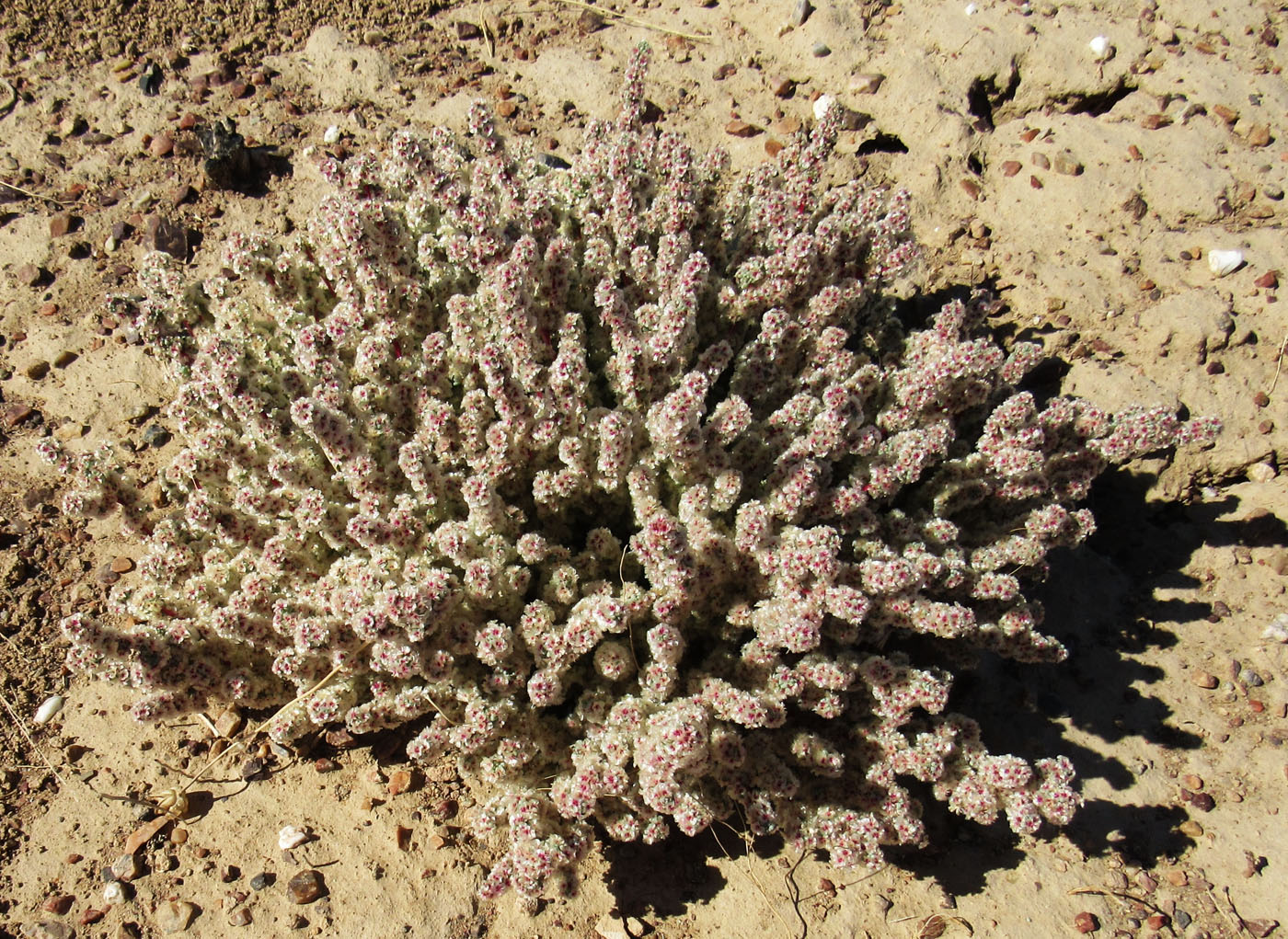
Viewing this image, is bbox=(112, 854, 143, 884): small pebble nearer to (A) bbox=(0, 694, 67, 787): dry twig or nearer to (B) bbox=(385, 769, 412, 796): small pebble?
(A) bbox=(0, 694, 67, 787): dry twig

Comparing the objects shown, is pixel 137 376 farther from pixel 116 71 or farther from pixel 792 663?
pixel 792 663

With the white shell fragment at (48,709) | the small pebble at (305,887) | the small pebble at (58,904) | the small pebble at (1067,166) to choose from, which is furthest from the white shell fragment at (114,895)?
the small pebble at (1067,166)

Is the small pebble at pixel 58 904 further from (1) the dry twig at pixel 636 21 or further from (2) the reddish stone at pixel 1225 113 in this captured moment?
(2) the reddish stone at pixel 1225 113

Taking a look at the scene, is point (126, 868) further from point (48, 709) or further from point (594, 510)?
point (594, 510)

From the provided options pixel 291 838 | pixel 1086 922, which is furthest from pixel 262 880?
pixel 1086 922

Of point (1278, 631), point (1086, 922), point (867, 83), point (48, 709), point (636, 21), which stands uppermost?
point (636, 21)

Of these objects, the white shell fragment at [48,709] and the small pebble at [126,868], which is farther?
the white shell fragment at [48,709]
